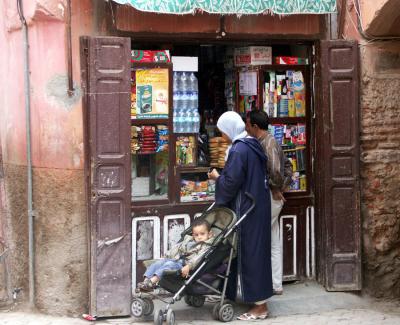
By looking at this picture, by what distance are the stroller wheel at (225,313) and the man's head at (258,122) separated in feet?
5.11

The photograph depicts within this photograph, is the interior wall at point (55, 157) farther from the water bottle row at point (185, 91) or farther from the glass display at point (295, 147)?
the glass display at point (295, 147)

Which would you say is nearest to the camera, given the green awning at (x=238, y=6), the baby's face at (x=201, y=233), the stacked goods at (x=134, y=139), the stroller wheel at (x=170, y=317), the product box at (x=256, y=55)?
the stroller wheel at (x=170, y=317)

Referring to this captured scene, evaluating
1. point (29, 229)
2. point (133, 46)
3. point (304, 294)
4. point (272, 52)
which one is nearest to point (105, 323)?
point (29, 229)

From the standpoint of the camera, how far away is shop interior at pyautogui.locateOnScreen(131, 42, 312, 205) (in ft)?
24.2

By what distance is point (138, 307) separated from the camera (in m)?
6.80

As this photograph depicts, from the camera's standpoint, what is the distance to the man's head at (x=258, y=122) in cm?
726

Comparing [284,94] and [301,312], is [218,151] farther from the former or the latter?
[301,312]

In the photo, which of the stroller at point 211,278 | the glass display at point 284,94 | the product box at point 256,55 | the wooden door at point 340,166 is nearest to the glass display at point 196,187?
the stroller at point 211,278

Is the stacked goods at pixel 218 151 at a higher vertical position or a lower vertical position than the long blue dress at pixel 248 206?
higher

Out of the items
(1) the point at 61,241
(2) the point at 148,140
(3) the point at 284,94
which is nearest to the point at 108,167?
(2) the point at 148,140

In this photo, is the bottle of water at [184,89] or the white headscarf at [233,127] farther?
the bottle of water at [184,89]

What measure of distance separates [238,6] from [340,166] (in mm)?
1801

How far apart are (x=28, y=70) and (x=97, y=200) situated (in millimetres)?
1279

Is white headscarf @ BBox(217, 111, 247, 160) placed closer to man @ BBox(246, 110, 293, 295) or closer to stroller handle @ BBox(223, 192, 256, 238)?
man @ BBox(246, 110, 293, 295)
